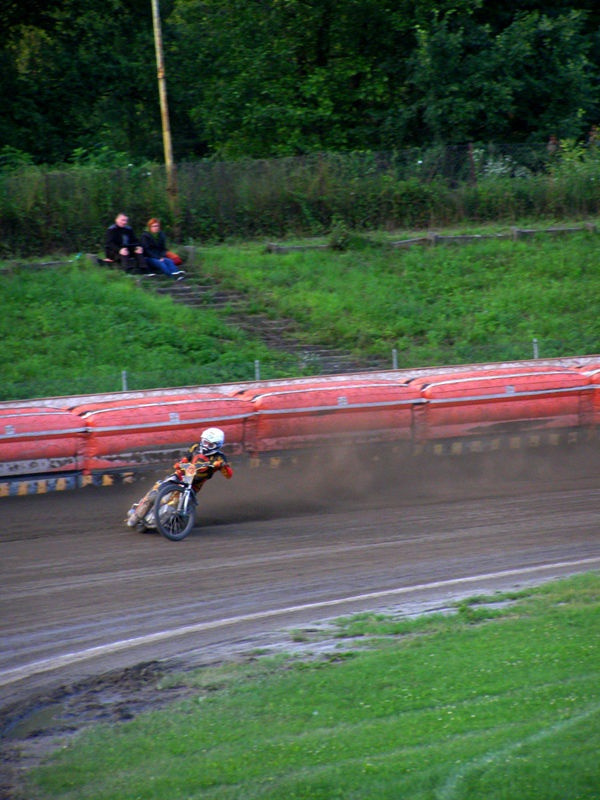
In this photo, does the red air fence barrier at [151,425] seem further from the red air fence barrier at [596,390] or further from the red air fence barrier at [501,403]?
the red air fence barrier at [596,390]

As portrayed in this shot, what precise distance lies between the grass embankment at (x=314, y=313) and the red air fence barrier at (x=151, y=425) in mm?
2031

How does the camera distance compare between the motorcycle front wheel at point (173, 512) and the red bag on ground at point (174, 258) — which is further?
the red bag on ground at point (174, 258)

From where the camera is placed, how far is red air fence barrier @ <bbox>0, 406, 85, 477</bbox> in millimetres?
14188

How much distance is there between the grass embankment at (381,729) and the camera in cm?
544

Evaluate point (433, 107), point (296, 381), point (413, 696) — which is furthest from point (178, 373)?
point (433, 107)

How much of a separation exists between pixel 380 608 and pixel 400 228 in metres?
22.3

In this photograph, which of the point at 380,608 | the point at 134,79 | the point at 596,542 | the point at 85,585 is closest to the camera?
the point at 380,608

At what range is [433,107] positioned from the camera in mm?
36750

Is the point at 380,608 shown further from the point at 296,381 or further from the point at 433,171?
the point at 433,171

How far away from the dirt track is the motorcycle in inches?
6.9

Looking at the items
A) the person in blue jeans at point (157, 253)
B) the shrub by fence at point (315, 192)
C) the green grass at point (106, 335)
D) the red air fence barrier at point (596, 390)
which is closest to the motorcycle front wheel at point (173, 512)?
the green grass at point (106, 335)

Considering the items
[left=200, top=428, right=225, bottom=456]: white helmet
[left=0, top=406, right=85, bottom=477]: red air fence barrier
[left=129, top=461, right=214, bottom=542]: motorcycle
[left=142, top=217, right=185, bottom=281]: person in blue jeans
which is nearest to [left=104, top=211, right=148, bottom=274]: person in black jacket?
[left=142, top=217, right=185, bottom=281]: person in blue jeans

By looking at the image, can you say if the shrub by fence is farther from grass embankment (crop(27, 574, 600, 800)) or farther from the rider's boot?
grass embankment (crop(27, 574, 600, 800))

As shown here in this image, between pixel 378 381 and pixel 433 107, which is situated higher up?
pixel 433 107
